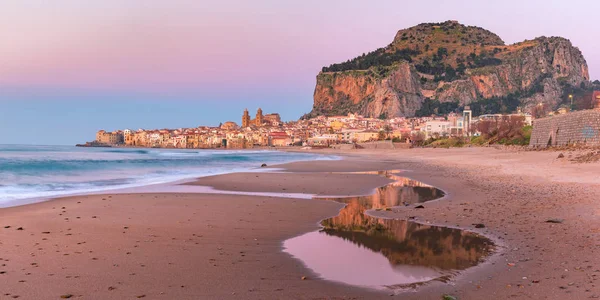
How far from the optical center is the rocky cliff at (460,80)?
524 ft

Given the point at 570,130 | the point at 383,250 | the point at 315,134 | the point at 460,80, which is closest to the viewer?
the point at 383,250

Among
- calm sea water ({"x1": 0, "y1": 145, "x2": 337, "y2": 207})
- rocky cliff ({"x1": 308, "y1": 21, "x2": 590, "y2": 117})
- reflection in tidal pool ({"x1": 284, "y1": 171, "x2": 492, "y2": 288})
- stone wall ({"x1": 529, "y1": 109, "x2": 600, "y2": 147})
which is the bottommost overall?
calm sea water ({"x1": 0, "y1": 145, "x2": 337, "y2": 207})

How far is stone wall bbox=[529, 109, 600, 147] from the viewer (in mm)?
28156

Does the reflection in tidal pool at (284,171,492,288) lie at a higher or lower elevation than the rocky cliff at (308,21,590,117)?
lower

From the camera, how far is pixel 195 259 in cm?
588

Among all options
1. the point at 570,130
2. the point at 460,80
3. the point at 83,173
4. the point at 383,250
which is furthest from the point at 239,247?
the point at 460,80

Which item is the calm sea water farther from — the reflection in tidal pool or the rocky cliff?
the rocky cliff

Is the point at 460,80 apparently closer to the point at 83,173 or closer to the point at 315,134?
the point at 315,134

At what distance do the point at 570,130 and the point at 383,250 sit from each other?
30.9 meters

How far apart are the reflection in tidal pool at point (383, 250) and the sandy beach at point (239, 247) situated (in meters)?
0.26

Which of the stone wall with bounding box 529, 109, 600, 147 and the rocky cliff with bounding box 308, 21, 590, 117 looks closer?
the stone wall with bounding box 529, 109, 600, 147

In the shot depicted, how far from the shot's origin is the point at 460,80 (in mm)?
164375

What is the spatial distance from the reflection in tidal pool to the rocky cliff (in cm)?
15538

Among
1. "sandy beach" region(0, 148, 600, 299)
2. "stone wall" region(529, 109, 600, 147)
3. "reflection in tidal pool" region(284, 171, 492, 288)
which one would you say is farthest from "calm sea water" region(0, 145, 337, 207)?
"stone wall" region(529, 109, 600, 147)
